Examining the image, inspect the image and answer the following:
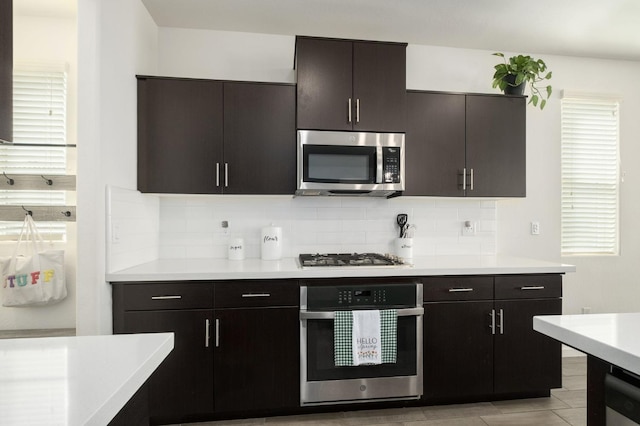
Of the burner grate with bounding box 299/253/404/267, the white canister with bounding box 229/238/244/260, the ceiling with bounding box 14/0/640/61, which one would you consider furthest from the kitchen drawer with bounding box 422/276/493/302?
the ceiling with bounding box 14/0/640/61

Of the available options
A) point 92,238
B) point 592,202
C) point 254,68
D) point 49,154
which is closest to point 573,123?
point 592,202

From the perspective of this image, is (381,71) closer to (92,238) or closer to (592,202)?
(92,238)

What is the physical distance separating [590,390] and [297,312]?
1460 mm

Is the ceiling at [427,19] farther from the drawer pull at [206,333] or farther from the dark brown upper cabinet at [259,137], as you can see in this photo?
the drawer pull at [206,333]

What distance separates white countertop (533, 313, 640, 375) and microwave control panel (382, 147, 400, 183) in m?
1.47

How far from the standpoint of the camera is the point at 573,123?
3221mm

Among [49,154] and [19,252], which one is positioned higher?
[49,154]

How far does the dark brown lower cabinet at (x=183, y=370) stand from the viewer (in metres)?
2.08

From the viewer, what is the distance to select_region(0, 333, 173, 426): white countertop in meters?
0.57

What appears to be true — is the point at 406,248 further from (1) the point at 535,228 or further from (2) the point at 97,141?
(2) the point at 97,141

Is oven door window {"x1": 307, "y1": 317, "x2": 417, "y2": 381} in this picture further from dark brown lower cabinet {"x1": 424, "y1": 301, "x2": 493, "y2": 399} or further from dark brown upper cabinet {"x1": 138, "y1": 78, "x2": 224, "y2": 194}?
dark brown upper cabinet {"x1": 138, "y1": 78, "x2": 224, "y2": 194}

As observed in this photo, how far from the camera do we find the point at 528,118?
316cm

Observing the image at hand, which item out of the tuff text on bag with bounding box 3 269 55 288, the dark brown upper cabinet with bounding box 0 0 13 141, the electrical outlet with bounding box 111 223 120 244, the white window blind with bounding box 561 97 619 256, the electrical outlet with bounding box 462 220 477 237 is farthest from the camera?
the white window blind with bounding box 561 97 619 256

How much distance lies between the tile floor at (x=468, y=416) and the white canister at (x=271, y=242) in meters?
1.06
